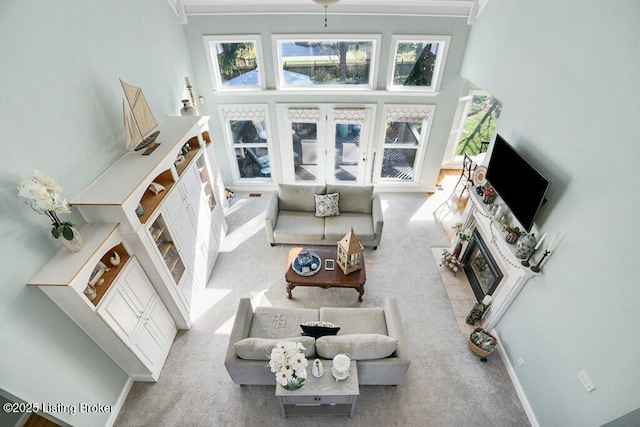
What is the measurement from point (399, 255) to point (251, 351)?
10.2ft

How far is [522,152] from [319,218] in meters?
3.18

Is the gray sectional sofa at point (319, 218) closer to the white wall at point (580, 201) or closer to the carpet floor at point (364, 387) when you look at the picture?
the carpet floor at point (364, 387)

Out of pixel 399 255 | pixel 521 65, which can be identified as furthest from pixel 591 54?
pixel 399 255

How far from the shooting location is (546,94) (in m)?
3.22

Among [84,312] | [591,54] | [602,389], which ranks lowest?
[602,389]

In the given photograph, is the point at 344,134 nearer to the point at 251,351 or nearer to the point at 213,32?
the point at 213,32

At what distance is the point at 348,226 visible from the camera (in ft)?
17.4

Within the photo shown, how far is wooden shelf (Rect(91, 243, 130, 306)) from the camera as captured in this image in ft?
9.30

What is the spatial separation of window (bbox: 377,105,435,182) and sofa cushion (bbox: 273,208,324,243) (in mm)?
2150

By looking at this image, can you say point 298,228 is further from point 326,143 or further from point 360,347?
point 360,347

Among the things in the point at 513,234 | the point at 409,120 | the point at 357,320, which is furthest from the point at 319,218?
the point at 513,234

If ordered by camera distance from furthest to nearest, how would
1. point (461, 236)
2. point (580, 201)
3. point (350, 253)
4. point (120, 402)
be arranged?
1. point (461, 236)
2. point (350, 253)
3. point (120, 402)
4. point (580, 201)

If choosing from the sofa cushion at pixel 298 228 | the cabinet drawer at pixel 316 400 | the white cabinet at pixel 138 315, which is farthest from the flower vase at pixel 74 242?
the sofa cushion at pixel 298 228

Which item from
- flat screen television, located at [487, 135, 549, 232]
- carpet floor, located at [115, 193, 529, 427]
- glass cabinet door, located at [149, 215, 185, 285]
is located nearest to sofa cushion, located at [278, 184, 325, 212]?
carpet floor, located at [115, 193, 529, 427]
